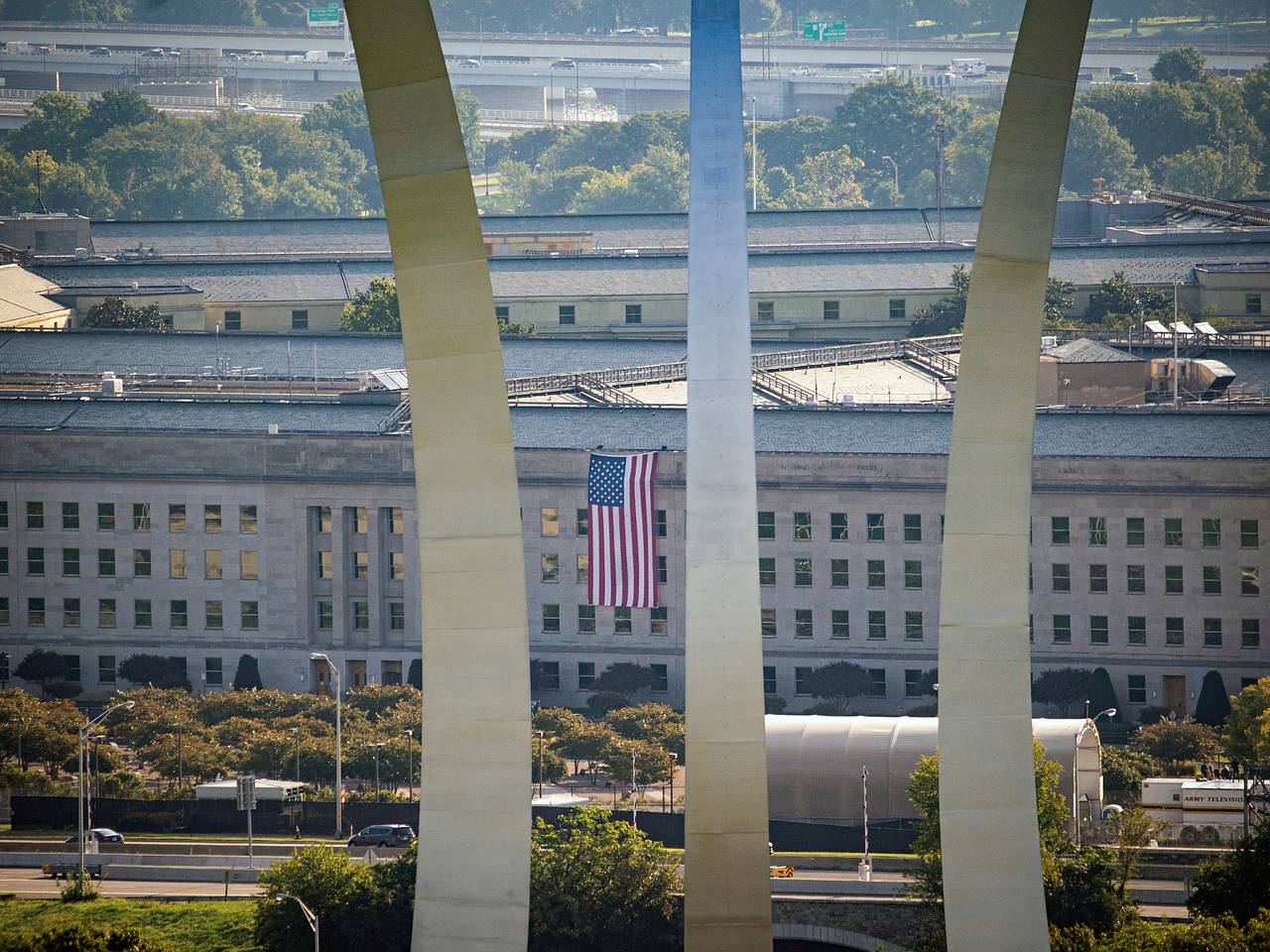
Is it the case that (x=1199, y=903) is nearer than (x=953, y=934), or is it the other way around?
(x=953, y=934)

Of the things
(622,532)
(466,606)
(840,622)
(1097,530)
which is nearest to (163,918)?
(622,532)

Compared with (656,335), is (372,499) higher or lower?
lower

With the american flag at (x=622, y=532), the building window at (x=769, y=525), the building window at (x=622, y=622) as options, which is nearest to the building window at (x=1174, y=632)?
the building window at (x=769, y=525)

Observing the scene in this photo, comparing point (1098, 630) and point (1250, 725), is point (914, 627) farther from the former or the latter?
point (1250, 725)

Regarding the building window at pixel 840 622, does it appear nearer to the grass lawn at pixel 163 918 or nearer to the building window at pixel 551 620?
the building window at pixel 551 620

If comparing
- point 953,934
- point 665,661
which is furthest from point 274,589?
point 953,934

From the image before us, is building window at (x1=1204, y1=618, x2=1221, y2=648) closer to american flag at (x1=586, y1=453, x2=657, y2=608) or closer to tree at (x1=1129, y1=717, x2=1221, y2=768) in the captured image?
tree at (x1=1129, y1=717, x2=1221, y2=768)

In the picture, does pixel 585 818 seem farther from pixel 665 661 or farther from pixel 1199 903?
pixel 665 661
